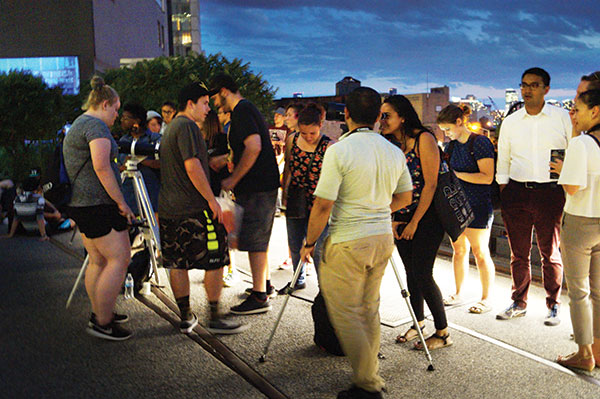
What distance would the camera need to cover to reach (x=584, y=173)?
349 centimetres

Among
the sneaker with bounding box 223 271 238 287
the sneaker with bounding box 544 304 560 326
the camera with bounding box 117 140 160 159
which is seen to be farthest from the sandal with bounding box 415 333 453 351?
the camera with bounding box 117 140 160 159

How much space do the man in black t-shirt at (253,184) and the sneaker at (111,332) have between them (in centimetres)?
104

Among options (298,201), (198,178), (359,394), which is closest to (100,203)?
(198,178)

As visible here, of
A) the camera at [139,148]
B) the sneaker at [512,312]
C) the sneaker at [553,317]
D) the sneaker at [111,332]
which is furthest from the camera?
the camera at [139,148]

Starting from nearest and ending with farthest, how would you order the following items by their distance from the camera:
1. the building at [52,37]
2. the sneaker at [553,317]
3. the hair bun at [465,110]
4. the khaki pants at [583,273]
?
the khaki pants at [583,273] < the sneaker at [553,317] < the hair bun at [465,110] < the building at [52,37]

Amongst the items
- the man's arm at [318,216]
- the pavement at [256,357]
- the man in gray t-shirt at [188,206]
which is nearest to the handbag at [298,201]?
the pavement at [256,357]

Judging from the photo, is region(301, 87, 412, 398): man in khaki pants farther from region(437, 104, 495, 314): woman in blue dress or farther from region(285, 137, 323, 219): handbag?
region(285, 137, 323, 219): handbag

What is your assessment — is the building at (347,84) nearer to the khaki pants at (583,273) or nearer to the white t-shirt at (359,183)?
the khaki pants at (583,273)

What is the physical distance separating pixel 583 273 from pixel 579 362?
2.04ft

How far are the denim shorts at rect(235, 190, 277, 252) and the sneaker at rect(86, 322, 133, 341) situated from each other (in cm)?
126

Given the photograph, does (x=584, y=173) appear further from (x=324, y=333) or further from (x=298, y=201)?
(x=298, y=201)

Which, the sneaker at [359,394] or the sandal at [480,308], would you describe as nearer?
the sneaker at [359,394]

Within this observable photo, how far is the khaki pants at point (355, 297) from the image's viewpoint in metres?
2.98

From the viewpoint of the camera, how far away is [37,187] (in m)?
9.70
